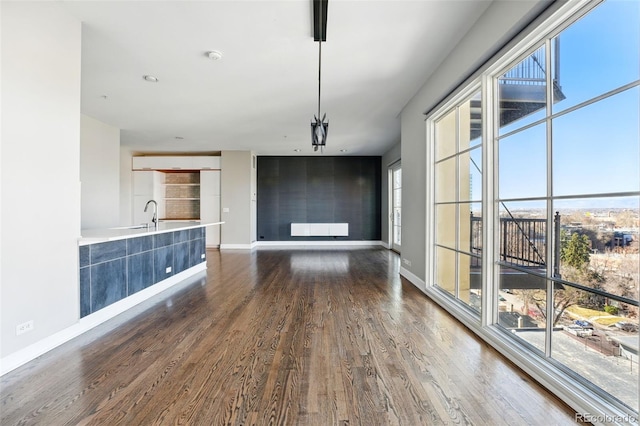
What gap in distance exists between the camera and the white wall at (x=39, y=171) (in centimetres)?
206

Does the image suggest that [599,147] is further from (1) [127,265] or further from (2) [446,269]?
(1) [127,265]

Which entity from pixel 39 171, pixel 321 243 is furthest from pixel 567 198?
pixel 321 243

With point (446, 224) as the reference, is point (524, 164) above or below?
above

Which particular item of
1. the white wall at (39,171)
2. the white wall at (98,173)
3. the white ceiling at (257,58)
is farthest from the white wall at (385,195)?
the white wall at (39,171)

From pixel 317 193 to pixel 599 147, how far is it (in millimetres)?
7982

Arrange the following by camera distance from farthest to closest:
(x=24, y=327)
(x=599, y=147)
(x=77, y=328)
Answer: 1. (x=77, y=328)
2. (x=24, y=327)
3. (x=599, y=147)

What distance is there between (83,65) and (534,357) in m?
5.18

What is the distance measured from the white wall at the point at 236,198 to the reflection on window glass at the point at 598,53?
759 centimetres

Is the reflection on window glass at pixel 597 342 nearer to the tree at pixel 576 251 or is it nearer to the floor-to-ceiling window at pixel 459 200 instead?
the tree at pixel 576 251

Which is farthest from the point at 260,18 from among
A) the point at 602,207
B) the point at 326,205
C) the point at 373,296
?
the point at 326,205

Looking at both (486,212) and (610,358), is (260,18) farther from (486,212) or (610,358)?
(610,358)

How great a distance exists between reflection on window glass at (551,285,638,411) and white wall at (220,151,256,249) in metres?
7.66

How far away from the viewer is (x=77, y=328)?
8.80ft

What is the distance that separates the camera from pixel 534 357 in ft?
6.66
